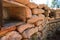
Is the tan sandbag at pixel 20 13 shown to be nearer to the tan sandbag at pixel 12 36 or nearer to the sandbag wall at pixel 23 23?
the sandbag wall at pixel 23 23

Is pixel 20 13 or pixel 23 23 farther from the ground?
pixel 20 13

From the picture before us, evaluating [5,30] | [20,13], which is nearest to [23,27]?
[20,13]

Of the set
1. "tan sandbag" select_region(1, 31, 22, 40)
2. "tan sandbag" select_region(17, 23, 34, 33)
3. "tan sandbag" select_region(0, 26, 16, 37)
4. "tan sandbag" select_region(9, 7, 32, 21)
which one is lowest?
"tan sandbag" select_region(1, 31, 22, 40)

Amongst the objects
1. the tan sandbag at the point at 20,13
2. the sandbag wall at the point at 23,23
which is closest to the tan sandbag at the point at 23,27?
the sandbag wall at the point at 23,23

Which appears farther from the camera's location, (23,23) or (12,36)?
(23,23)

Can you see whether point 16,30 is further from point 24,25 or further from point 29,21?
point 29,21

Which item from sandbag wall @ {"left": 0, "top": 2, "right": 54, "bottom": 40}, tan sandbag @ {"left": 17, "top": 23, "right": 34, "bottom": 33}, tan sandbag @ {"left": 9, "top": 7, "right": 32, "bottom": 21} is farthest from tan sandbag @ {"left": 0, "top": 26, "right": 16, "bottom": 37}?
tan sandbag @ {"left": 9, "top": 7, "right": 32, "bottom": 21}

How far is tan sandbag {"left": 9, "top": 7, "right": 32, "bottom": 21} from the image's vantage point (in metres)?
1.72

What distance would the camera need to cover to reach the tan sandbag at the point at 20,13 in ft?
5.63

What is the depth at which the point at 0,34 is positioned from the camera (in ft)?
4.13

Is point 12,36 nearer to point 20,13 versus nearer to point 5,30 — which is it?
point 5,30

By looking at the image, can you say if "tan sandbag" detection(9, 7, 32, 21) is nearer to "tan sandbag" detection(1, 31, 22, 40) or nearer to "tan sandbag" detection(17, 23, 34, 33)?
"tan sandbag" detection(17, 23, 34, 33)

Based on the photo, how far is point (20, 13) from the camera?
5.75 feet

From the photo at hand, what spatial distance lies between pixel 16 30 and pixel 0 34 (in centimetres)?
30
